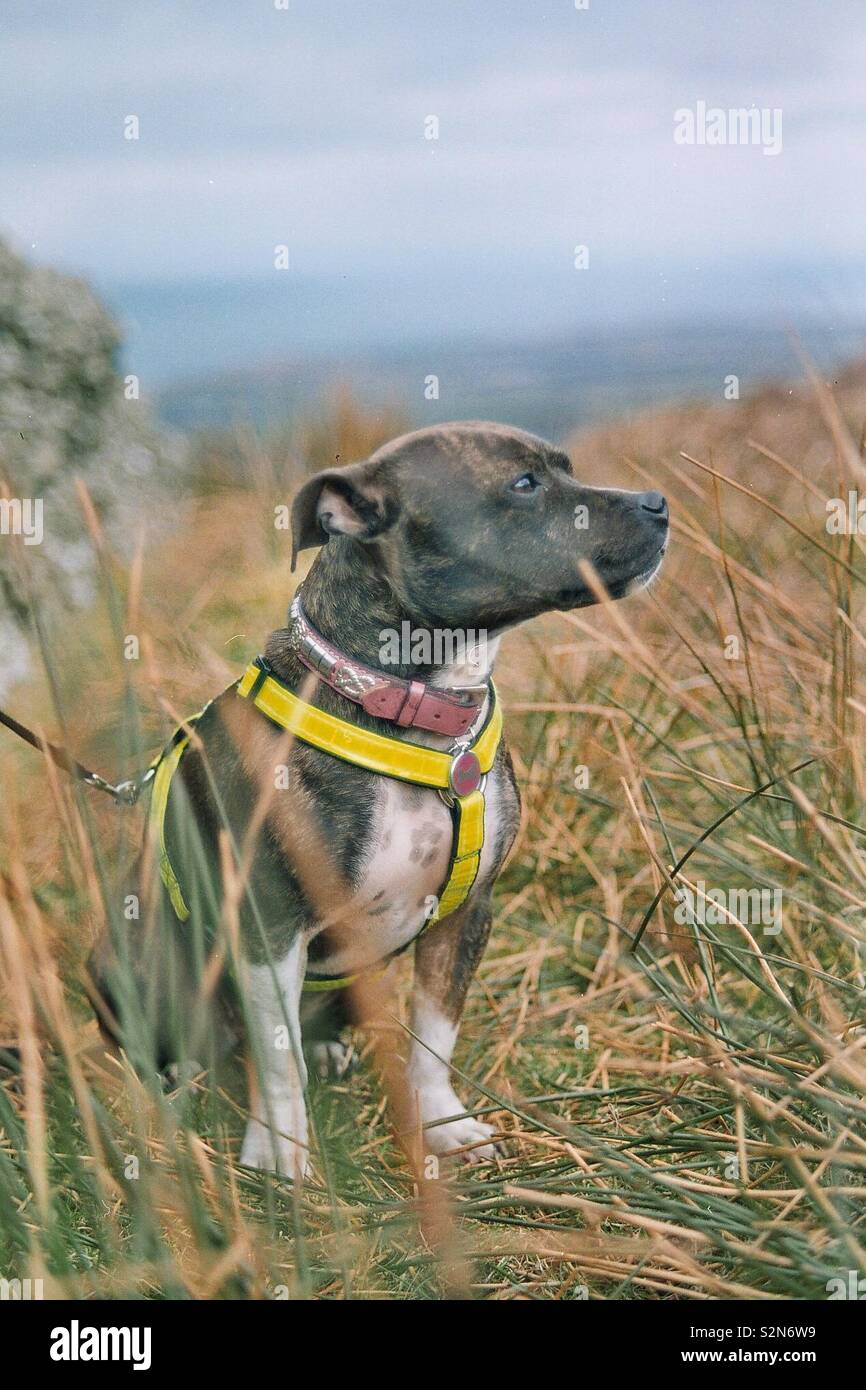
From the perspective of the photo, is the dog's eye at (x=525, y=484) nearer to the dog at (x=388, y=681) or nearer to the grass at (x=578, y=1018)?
the dog at (x=388, y=681)

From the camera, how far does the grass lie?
5.70ft

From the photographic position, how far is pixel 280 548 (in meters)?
4.70

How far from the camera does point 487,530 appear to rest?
7.39 ft

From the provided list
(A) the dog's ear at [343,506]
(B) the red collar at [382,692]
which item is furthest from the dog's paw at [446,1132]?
(A) the dog's ear at [343,506]

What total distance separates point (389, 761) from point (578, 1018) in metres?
0.96

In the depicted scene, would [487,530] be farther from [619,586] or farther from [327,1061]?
[327,1061]

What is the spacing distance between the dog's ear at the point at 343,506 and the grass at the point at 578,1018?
0.32 m

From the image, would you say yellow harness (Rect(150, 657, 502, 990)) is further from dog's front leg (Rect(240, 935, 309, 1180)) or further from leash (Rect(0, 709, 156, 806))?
dog's front leg (Rect(240, 935, 309, 1180))

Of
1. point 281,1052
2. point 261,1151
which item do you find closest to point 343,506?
point 281,1052

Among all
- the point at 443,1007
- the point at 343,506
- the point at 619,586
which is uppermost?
the point at 343,506

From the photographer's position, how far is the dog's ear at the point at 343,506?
83.7 inches

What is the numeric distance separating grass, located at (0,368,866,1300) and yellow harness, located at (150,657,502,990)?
148 millimetres

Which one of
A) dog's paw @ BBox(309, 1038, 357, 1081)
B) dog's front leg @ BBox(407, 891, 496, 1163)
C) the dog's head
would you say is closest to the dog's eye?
the dog's head
